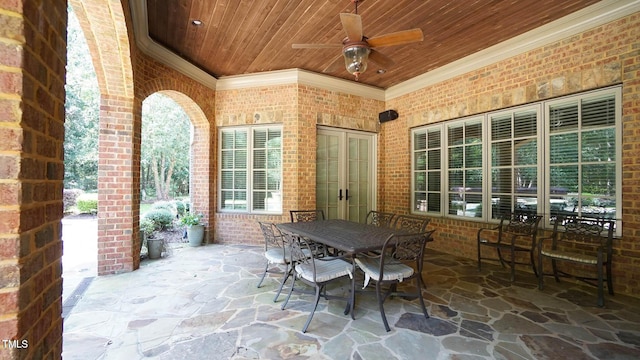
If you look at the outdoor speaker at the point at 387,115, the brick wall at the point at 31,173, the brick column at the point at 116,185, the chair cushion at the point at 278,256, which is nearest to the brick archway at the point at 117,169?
the brick column at the point at 116,185

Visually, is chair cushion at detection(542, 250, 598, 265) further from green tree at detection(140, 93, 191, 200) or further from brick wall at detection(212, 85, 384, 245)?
green tree at detection(140, 93, 191, 200)

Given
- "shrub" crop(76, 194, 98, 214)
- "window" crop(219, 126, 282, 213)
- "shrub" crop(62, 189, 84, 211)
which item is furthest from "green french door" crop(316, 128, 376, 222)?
"shrub" crop(62, 189, 84, 211)

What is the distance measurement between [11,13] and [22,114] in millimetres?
312

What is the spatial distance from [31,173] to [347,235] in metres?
2.48

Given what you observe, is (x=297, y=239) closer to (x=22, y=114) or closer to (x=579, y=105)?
(x=22, y=114)

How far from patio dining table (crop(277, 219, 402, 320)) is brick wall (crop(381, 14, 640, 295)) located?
230cm

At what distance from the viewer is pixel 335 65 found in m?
4.84

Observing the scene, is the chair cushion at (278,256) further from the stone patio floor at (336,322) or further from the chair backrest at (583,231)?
the chair backrest at (583,231)

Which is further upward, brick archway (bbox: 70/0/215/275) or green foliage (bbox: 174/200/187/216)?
brick archway (bbox: 70/0/215/275)

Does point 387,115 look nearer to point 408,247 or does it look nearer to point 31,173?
point 408,247

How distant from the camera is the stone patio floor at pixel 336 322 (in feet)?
6.75

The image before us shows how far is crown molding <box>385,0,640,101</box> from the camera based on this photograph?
10.2 ft

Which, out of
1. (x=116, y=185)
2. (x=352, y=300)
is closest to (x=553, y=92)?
(x=352, y=300)

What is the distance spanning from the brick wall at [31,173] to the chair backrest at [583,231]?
4.55 meters
